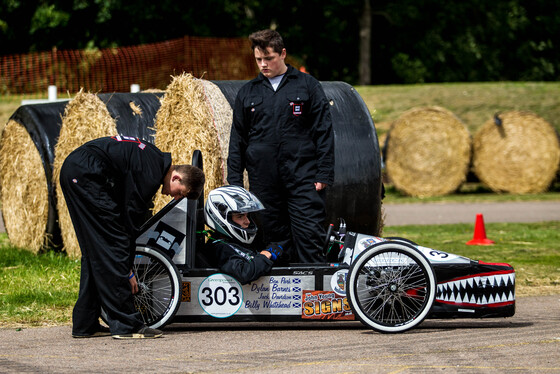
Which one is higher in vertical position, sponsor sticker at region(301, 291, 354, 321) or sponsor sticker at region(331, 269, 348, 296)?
sponsor sticker at region(331, 269, 348, 296)

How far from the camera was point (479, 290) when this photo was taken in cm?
706

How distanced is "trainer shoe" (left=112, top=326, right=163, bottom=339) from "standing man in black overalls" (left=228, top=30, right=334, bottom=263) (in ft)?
4.22

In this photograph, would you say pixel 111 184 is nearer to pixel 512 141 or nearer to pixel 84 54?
pixel 512 141

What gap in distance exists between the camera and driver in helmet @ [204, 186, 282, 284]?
7.09 metres

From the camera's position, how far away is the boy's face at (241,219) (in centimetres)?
729

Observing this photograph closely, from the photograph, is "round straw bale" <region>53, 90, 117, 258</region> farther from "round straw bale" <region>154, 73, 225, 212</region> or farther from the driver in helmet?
the driver in helmet

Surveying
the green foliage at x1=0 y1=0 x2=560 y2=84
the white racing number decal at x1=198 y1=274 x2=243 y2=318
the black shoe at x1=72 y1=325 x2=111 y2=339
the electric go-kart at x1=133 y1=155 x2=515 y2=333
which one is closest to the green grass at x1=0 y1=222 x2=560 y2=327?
the black shoe at x1=72 y1=325 x2=111 y2=339

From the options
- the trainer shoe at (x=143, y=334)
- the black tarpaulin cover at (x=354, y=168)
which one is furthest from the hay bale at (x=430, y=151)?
the trainer shoe at (x=143, y=334)

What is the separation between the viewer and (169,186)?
6.82m

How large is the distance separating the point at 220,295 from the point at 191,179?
0.95 meters

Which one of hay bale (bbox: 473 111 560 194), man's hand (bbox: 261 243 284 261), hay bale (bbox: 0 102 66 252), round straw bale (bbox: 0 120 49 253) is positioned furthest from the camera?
hay bale (bbox: 473 111 560 194)

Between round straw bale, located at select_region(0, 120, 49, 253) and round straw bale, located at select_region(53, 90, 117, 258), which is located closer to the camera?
round straw bale, located at select_region(53, 90, 117, 258)

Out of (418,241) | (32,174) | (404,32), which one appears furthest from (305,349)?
(404,32)

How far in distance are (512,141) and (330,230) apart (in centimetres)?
1384
